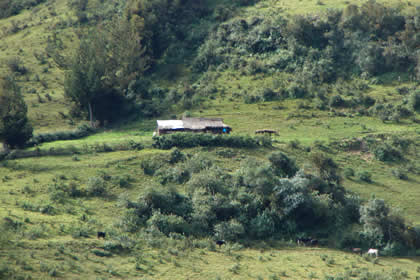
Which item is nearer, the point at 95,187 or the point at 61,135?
the point at 95,187

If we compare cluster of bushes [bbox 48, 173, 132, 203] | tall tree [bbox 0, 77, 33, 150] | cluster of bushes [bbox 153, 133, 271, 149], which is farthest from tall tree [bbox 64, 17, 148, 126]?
cluster of bushes [bbox 48, 173, 132, 203]

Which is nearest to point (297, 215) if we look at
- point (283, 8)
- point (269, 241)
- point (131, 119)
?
point (269, 241)

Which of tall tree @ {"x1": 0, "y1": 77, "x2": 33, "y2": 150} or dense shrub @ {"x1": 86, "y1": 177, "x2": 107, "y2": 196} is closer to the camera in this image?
dense shrub @ {"x1": 86, "y1": 177, "x2": 107, "y2": 196}

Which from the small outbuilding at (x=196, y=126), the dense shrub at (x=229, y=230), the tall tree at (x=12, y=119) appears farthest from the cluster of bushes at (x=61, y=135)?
the dense shrub at (x=229, y=230)

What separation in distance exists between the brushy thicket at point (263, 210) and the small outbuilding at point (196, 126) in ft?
30.7

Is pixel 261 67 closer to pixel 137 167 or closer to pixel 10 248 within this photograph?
pixel 137 167

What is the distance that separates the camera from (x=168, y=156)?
64.6 metres

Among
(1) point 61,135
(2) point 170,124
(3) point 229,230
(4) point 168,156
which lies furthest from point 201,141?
(1) point 61,135

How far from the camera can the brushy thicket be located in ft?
175

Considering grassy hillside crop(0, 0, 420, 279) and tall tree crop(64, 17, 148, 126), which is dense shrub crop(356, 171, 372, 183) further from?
tall tree crop(64, 17, 148, 126)

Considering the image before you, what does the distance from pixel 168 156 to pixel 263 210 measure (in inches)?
553

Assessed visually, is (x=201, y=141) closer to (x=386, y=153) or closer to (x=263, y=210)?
(x=263, y=210)

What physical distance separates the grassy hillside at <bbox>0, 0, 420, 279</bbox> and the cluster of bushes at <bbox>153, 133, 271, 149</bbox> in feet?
2.84

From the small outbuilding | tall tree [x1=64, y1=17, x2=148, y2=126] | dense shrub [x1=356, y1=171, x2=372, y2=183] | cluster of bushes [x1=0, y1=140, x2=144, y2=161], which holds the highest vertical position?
tall tree [x1=64, y1=17, x2=148, y2=126]
